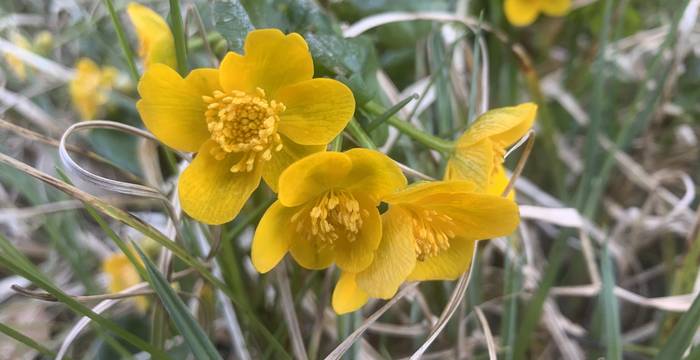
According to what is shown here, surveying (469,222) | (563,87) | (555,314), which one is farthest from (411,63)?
(469,222)

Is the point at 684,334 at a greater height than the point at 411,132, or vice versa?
the point at 411,132

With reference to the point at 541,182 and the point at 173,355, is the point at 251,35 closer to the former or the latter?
the point at 173,355

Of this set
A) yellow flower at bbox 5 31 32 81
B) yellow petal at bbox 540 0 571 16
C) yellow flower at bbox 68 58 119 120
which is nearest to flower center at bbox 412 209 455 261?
yellow petal at bbox 540 0 571 16

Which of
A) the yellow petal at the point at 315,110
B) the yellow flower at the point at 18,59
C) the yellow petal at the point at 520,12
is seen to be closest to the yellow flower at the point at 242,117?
the yellow petal at the point at 315,110

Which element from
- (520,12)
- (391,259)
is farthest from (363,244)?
(520,12)

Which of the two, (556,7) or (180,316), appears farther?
(556,7)

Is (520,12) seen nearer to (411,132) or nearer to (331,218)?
(411,132)
